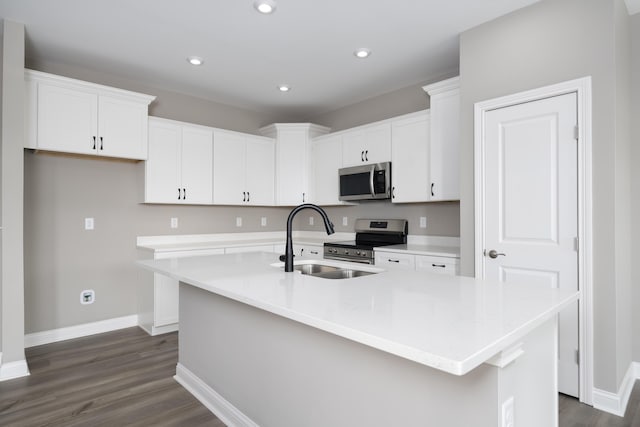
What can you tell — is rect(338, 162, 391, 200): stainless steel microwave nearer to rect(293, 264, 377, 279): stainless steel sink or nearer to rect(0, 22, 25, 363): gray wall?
rect(293, 264, 377, 279): stainless steel sink

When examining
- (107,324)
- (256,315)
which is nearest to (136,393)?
(256,315)

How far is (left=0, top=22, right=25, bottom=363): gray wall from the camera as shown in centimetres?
268

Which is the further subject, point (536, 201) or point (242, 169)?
point (242, 169)

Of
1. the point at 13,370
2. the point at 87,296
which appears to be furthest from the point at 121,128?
the point at 13,370

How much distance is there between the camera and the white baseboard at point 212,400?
79.7 inches

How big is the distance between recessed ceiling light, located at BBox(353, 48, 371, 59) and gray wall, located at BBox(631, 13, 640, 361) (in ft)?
6.45

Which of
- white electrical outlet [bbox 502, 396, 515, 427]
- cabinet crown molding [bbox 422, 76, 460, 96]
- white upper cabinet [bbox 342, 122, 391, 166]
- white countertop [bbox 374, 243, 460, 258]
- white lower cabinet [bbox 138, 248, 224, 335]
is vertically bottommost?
white lower cabinet [bbox 138, 248, 224, 335]

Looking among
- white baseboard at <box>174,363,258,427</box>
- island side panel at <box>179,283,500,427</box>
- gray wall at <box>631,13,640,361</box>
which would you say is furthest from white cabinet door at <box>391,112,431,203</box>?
white baseboard at <box>174,363,258,427</box>

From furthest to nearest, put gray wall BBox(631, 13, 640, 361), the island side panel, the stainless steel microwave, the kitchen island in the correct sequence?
the stainless steel microwave, gray wall BBox(631, 13, 640, 361), the island side panel, the kitchen island

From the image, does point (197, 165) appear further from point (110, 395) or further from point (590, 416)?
point (590, 416)

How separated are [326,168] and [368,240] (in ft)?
3.49

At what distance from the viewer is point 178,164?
402cm

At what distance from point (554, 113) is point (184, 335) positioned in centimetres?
298

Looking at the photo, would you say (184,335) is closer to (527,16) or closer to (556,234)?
(556,234)
